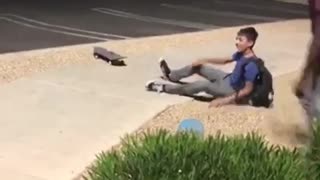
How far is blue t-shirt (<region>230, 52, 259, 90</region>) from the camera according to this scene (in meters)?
8.76

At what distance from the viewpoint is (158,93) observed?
31.1 feet

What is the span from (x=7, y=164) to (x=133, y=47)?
5.54 metres

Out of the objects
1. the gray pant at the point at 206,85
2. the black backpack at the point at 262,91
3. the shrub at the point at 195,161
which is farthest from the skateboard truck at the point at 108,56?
the shrub at the point at 195,161

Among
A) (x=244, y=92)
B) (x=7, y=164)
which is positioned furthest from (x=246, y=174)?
(x=244, y=92)

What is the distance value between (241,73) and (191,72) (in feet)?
2.98

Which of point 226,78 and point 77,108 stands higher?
point 226,78

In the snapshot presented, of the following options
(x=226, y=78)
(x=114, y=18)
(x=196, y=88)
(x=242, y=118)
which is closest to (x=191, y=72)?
(x=196, y=88)

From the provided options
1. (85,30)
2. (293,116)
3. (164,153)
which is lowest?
(85,30)

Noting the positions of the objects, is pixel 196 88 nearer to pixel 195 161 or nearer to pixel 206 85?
pixel 206 85

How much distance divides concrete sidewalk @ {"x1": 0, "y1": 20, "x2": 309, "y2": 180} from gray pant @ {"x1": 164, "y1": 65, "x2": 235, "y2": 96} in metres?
0.18

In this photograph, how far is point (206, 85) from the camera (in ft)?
30.5

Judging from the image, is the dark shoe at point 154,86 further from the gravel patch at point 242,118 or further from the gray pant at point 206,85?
the gravel patch at point 242,118

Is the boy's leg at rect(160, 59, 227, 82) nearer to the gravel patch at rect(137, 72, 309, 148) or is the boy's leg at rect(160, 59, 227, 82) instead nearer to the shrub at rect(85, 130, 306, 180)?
the gravel patch at rect(137, 72, 309, 148)

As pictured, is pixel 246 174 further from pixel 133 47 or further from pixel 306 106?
pixel 133 47
